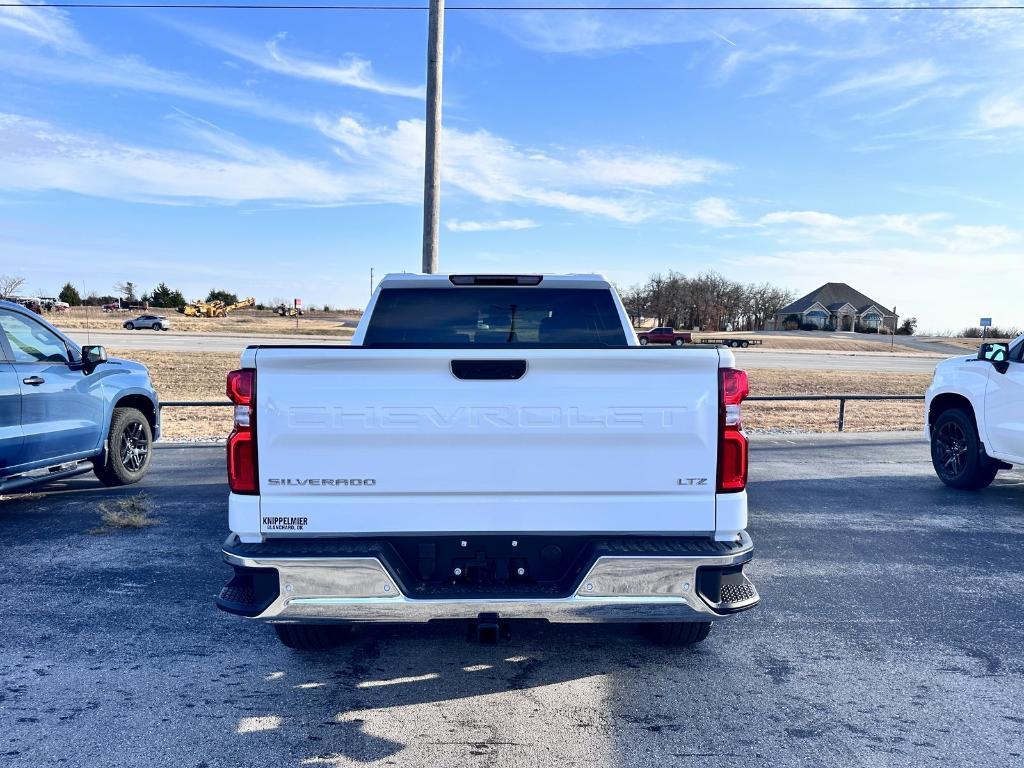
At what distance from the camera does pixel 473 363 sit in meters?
3.06

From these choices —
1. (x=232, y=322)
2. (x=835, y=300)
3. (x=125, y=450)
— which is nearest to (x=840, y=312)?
(x=835, y=300)

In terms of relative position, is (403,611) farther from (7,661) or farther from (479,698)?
(7,661)

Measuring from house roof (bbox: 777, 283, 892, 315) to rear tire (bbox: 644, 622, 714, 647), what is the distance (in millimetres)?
104535

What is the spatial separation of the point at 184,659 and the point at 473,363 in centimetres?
232

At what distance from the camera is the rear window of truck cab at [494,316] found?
4.66 metres

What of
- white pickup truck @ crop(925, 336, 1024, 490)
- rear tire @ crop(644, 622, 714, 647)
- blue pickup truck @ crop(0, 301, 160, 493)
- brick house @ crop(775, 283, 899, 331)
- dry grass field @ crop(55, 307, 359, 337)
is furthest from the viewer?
brick house @ crop(775, 283, 899, 331)

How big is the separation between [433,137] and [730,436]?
847 cm

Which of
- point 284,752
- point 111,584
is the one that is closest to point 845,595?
point 284,752

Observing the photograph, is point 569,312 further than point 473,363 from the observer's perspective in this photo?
Yes

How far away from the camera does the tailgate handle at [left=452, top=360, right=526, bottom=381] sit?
306 cm

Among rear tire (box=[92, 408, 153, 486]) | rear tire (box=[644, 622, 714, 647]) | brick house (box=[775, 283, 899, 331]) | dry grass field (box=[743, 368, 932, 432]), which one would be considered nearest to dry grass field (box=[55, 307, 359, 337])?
dry grass field (box=[743, 368, 932, 432])

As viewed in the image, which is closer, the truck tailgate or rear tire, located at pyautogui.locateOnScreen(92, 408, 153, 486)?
the truck tailgate

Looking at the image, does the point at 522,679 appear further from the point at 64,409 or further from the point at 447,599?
the point at 64,409

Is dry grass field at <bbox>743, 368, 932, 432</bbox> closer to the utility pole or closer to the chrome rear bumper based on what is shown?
the utility pole
